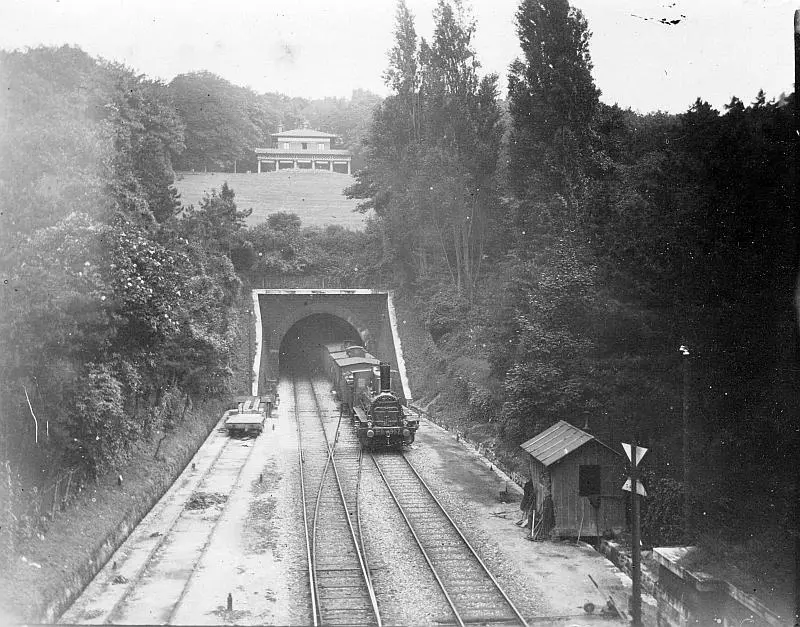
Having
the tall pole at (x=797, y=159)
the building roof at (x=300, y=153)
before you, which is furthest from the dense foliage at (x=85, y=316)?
the building roof at (x=300, y=153)

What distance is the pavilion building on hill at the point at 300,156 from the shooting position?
285 ft

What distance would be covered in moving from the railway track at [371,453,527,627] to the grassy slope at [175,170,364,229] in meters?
45.1

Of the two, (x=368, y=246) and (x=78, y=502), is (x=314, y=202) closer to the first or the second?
(x=368, y=246)

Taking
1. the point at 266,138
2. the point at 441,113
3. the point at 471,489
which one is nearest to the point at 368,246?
the point at 441,113

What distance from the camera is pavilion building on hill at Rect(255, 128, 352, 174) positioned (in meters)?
86.9

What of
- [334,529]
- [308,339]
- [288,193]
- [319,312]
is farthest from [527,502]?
[288,193]

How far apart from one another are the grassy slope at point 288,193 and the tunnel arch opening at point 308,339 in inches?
509

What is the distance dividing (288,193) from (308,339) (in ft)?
82.8

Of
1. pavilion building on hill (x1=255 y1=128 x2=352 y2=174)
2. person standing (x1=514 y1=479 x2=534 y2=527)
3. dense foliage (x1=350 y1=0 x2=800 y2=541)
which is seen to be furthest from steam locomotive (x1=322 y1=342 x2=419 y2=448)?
pavilion building on hill (x1=255 y1=128 x2=352 y2=174)

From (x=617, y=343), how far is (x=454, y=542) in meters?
6.19

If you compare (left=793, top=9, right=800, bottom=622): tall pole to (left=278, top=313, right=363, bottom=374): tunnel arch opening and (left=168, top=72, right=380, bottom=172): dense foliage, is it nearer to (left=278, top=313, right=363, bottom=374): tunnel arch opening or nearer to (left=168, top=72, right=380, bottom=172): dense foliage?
(left=278, top=313, right=363, bottom=374): tunnel arch opening

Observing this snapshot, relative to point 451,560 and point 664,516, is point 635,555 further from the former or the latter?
point 664,516

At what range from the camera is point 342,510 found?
58.2 feet

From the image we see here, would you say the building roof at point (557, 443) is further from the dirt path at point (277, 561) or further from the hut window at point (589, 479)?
the dirt path at point (277, 561)
